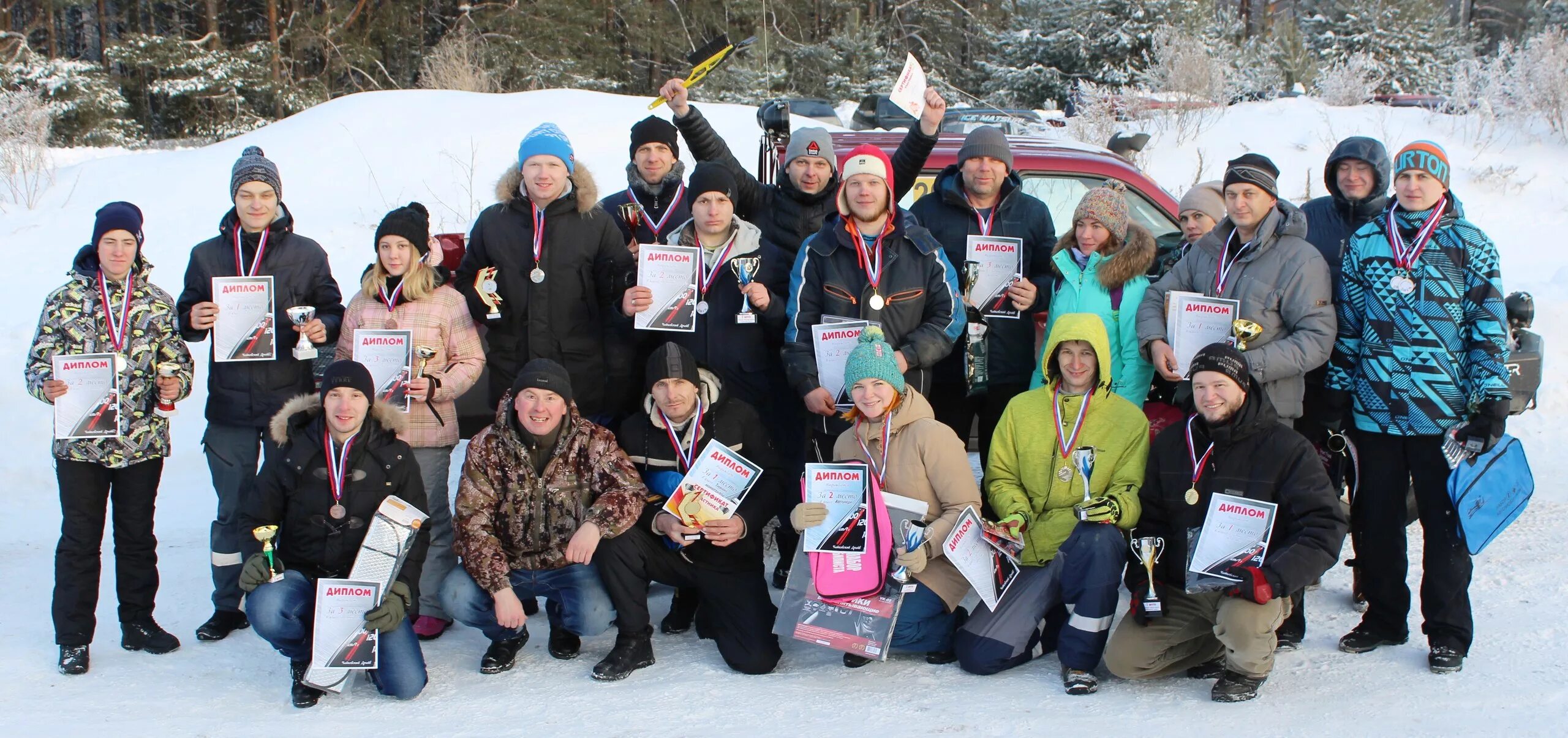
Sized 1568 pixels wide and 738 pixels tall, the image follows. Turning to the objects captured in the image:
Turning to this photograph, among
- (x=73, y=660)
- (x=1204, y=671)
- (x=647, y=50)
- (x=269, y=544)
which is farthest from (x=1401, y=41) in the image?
(x=73, y=660)

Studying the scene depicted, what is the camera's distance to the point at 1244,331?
4.30 meters

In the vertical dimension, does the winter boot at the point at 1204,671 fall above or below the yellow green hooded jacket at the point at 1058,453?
below

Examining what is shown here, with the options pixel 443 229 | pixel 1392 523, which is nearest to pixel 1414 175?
pixel 1392 523

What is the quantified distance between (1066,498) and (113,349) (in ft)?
12.8

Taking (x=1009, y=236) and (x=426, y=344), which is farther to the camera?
(x=1009, y=236)

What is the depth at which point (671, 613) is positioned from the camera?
4914 mm

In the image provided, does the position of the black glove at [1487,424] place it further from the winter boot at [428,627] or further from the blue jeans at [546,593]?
the winter boot at [428,627]

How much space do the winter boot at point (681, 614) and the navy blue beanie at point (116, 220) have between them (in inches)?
105

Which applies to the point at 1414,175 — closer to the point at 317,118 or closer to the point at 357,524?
the point at 357,524

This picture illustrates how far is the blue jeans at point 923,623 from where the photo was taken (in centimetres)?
443

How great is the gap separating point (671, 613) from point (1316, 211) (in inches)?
132

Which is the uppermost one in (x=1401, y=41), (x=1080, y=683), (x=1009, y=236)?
(x=1401, y=41)

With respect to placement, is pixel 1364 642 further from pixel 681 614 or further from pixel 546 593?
pixel 546 593

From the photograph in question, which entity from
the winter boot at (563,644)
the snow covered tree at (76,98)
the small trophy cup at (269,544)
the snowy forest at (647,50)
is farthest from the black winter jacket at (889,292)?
the snow covered tree at (76,98)
